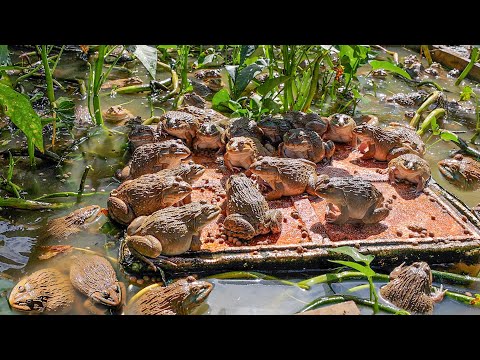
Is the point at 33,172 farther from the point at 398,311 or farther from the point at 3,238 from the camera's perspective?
the point at 398,311

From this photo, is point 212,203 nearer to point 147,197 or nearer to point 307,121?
point 147,197

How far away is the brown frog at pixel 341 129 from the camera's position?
5.20 metres

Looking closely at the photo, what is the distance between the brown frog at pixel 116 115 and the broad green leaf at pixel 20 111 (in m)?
2.05

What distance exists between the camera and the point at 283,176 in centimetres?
428

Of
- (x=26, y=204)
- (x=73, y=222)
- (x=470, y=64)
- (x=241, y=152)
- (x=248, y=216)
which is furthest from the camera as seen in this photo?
(x=470, y=64)

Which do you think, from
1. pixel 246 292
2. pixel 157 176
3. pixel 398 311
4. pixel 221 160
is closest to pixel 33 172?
pixel 157 176

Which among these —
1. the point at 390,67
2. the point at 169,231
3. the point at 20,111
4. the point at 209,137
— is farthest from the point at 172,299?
the point at 390,67

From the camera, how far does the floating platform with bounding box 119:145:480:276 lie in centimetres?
360

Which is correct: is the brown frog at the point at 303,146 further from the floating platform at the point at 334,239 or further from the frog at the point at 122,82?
the frog at the point at 122,82

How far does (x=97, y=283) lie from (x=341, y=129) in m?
3.12

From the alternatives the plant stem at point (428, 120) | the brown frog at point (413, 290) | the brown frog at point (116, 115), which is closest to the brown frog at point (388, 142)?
the plant stem at point (428, 120)

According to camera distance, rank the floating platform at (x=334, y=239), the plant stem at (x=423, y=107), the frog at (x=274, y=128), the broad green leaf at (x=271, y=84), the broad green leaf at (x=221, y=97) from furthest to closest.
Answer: the plant stem at (x=423, y=107)
the broad green leaf at (x=221, y=97)
the broad green leaf at (x=271, y=84)
the frog at (x=274, y=128)
the floating platform at (x=334, y=239)

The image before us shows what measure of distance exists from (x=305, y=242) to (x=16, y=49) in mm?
6091

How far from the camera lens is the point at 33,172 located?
15.5ft
